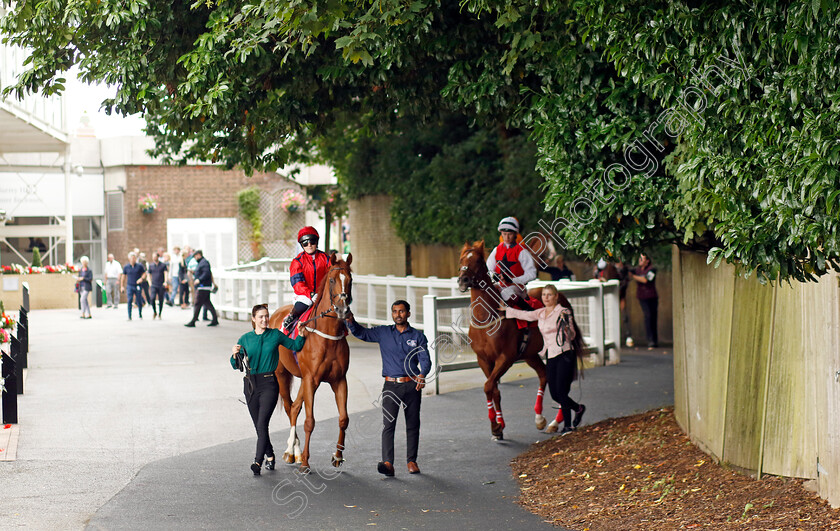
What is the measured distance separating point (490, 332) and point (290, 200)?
3451 centimetres

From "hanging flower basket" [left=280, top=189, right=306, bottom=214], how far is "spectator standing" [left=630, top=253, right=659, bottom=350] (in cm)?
2744

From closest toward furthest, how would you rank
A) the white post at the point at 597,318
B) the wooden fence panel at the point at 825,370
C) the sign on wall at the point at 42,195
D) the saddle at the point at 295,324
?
the wooden fence panel at the point at 825,370, the saddle at the point at 295,324, the white post at the point at 597,318, the sign on wall at the point at 42,195

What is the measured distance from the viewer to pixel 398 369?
347 inches

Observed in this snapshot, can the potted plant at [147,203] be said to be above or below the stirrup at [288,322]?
above

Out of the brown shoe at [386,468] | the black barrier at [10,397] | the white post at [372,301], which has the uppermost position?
the white post at [372,301]

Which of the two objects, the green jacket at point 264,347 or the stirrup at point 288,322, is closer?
the green jacket at point 264,347

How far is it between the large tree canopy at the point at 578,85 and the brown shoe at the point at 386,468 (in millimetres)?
2571

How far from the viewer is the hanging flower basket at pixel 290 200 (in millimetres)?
44222

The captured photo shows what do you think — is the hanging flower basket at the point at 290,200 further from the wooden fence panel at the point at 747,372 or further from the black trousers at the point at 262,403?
the wooden fence panel at the point at 747,372

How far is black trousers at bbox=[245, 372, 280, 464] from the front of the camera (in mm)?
8891

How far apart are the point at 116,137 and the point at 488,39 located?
35810 mm

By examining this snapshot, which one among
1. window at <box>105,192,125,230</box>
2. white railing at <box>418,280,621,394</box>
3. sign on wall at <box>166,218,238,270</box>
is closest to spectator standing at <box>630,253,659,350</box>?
white railing at <box>418,280,621,394</box>

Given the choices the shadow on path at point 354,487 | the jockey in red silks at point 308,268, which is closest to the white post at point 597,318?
the shadow on path at point 354,487

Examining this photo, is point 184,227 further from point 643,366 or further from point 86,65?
point 86,65
